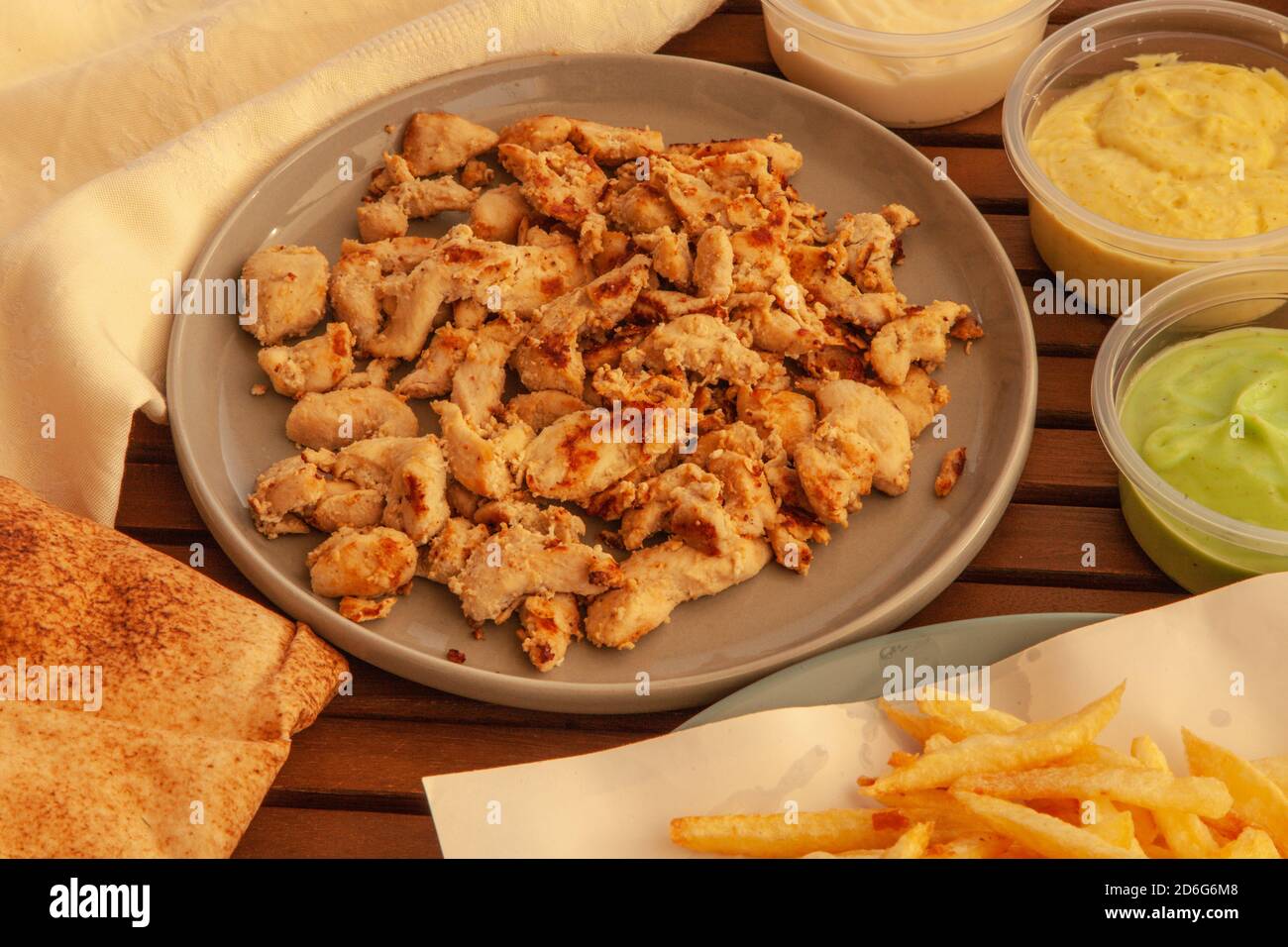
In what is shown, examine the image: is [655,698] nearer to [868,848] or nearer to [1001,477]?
[868,848]

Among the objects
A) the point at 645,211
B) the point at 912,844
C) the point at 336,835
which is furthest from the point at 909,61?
the point at 336,835

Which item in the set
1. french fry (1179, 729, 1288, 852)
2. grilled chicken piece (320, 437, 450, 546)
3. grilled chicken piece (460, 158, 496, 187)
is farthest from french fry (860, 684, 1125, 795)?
grilled chicken piece (460, 158, 496, 187)


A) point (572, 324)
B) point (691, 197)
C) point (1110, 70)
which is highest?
point (1110, 70)

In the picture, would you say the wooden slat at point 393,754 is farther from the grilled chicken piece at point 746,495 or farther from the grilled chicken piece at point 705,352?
the grilled chicken piece at point 705,352

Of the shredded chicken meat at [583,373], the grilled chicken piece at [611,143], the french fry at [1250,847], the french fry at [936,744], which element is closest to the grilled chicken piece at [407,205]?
the shredded chicken meat at [583,373]

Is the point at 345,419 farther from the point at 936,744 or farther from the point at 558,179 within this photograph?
the point at 936,744

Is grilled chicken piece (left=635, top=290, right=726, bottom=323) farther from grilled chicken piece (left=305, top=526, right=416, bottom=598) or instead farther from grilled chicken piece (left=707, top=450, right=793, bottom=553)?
grilled chicken piece (left=305, top=526, right=416, bottom=598)
